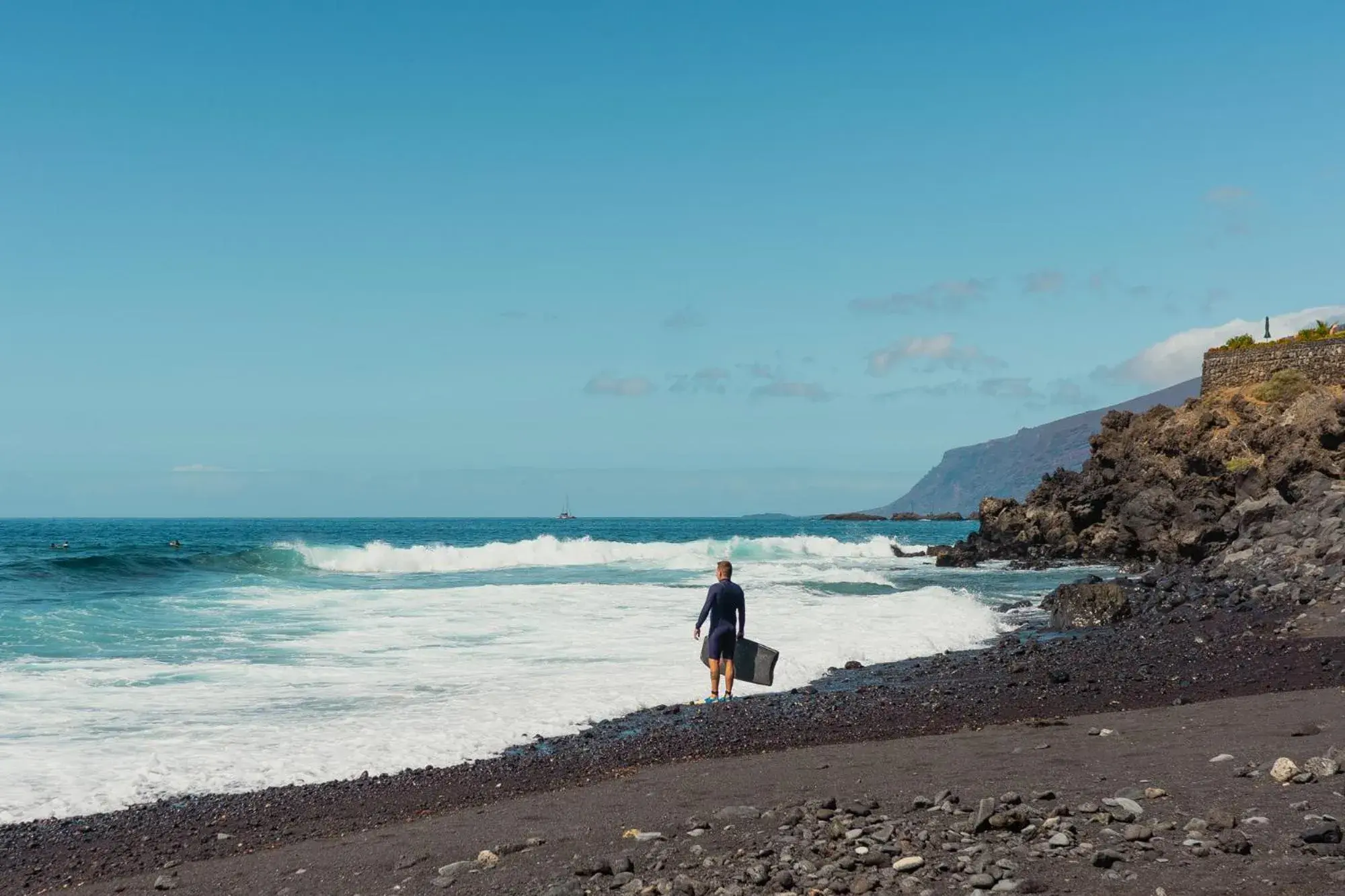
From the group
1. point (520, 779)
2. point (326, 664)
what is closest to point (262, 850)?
point (520, 779)

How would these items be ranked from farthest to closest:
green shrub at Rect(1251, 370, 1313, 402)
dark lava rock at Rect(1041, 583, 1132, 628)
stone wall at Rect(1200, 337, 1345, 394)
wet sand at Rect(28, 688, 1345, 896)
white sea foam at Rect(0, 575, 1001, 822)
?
green shrub at Rect(1251, 370, 1313, 402) → stone wall at Rect(1200, 337, 1345, 394) → dark lava rock at Rect(1041, 583, 1132, 628) → white sea foam at Rect(0, 575, 1001, 822) → wet sand at Rect(28, 688, 1345, 896)

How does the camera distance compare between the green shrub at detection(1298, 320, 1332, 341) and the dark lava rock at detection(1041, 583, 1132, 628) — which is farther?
the green shrub at detection(1298, 320, 1332, 341)

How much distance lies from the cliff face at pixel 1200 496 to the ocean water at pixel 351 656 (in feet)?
18.0

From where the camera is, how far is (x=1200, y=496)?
38250 mm

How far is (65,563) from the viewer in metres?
38.7

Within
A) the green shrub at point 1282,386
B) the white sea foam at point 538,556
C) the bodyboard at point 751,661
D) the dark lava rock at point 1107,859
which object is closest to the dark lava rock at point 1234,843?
the dark lava rock at point 1107,859

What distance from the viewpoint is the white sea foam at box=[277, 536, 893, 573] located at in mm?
50188

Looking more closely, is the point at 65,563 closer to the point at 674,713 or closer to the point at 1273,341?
the point at 674,713

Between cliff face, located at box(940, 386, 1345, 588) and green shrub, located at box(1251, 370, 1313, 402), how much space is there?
70 cm

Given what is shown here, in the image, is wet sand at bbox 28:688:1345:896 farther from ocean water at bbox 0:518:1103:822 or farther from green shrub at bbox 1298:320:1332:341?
green shrub at bbox 1298:320:1332:341

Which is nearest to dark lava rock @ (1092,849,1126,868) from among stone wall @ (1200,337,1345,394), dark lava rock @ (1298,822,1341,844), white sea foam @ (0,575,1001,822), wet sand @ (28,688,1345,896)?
wet sand @ (28,688,1345,896)

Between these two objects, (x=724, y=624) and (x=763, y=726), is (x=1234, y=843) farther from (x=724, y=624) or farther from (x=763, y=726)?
(x=724, y=624)

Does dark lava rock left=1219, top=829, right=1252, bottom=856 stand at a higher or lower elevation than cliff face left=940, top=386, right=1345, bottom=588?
lower

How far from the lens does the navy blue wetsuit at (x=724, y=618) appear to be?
43.2 ft
